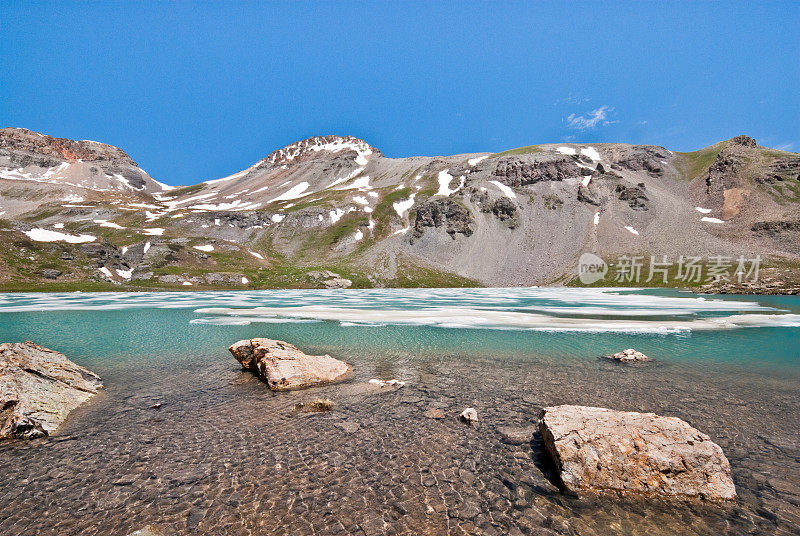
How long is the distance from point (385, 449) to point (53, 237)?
586ft

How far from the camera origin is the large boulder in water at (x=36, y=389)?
10.7 meters

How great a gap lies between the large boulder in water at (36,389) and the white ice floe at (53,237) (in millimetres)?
155586

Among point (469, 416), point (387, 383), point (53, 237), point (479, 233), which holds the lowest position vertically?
point (387, 383)

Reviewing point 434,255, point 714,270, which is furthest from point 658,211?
point 434,255

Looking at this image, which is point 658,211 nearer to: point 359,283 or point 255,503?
point 359,283

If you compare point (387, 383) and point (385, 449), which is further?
point (387, 383)

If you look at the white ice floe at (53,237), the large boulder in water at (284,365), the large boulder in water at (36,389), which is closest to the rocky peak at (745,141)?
the large boulder in water at (284,365)

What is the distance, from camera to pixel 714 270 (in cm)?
11475

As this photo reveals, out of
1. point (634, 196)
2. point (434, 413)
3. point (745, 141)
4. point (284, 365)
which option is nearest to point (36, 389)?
point (284, 365)

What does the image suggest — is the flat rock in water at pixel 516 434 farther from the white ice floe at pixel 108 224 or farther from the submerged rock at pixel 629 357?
the white ice floe at pixel 108 224

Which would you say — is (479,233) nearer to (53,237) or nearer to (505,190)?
(505,190)

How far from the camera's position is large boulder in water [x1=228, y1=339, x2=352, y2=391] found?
15602 mm

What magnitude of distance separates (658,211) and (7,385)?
19997cm

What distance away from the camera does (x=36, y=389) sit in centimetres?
1241
